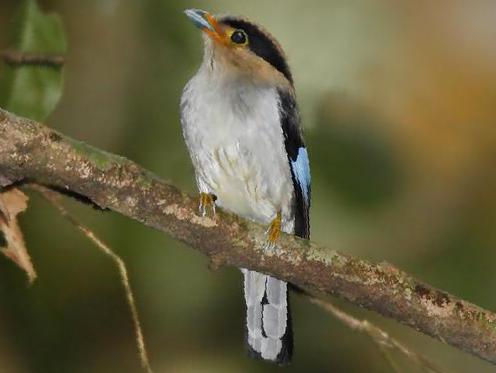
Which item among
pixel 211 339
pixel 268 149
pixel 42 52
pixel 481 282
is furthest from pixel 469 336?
pixel 211 339

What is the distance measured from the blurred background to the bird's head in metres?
1.12

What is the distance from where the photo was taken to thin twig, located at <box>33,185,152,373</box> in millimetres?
2418

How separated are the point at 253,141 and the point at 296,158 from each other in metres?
0.21

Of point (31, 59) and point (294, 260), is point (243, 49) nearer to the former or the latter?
point (31, 59)

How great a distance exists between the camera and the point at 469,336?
264 cm

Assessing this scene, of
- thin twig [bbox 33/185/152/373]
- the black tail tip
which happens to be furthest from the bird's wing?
thin twig [bbox 33/185/152/373]

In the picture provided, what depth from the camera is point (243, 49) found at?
3400 mm

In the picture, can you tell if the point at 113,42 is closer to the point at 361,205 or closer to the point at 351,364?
the point at 361,205

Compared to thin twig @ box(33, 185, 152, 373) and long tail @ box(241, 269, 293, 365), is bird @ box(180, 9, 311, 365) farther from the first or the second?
thin twig @ box(33, 185, 152, 373)

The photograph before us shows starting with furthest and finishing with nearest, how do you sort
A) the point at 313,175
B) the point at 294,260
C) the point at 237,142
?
the point at 313,175, the point at 237,142, the point at 294,260

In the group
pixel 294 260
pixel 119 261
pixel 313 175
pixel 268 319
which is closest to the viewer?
pixel 119 261

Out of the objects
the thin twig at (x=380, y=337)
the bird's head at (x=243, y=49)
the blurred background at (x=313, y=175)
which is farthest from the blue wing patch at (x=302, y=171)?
the blurred background at (x=313, y=175)

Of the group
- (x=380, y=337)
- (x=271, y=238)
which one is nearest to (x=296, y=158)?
(x=271, y=238)

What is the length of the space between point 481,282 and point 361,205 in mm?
658
